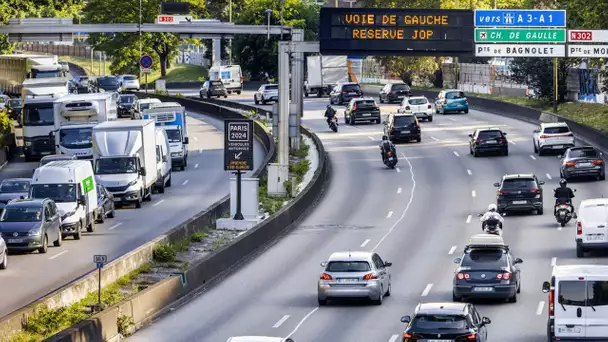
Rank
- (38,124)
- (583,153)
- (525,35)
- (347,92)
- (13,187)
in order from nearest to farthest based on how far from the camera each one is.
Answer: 1. (13,187)
2. (583,153)
3. (525,35)
4. (38,124)
5. (347,92)

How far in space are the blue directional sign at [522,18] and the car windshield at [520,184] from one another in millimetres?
10261

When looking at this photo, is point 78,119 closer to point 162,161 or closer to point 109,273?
point 162,161

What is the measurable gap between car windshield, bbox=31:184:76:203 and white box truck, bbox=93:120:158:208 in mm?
6771

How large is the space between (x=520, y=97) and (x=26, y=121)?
4167 centimetres

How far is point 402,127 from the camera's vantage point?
74062 mm

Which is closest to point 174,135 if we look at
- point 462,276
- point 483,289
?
point 462,276

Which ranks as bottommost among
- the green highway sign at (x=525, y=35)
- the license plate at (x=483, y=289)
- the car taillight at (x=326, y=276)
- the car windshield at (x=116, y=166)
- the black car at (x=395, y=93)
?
the license plate at (x=483, y=289)

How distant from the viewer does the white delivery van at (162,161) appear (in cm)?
5888

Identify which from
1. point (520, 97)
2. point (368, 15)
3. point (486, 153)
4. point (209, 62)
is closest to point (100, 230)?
point (368, 15)

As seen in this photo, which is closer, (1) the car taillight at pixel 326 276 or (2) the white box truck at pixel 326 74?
(1) the car taillight at pixel 326 276

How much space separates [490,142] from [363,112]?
66.1 ft

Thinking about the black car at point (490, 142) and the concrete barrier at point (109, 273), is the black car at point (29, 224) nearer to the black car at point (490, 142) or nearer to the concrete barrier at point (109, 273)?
the concrete barrier at point (109, 273)

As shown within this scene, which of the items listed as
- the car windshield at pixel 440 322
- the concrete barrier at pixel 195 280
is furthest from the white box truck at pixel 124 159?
the car windshield at pixel 440 322

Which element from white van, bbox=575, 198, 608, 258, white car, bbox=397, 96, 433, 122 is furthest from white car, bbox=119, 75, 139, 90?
white van, bbox=575, 198, 608, 258
